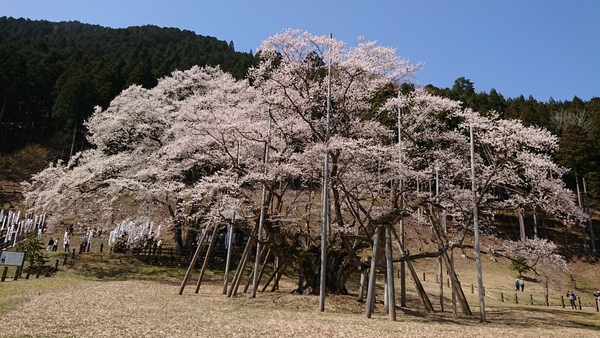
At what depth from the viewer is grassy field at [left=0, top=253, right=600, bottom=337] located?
8.79m

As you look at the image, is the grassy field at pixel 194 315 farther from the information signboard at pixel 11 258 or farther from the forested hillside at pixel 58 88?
the forested hillside at pixel 58 88

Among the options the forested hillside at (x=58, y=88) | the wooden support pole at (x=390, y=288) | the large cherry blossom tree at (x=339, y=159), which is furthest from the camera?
the forested hillside at (x=58, y=88)

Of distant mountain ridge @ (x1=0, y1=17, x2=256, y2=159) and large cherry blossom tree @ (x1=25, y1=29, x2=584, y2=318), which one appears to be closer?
large cherry blossom tree @ (x1=25, y1=29, x2=584, y2=318)

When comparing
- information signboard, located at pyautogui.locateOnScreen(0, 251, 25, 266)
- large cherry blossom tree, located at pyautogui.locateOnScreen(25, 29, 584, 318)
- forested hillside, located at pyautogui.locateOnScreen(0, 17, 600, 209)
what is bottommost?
information signboard, located at pyautogui.locateOnScreen(0, 251, 25, 266)

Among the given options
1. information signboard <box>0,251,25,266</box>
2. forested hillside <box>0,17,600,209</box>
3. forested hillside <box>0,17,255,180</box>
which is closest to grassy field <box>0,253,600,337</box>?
information signboard <box>0,251,25,266</box>

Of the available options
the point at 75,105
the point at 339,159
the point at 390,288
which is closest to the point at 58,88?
the point at 75,105

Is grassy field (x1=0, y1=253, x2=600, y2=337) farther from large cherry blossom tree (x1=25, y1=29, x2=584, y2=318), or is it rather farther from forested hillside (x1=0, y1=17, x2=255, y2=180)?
forested hillside (x1=0, y1=17, x2=255, y2=180)

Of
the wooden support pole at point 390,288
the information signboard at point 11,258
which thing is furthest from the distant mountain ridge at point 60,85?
the wooden support pole at point 390,288

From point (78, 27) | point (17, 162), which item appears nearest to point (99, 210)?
point (17, 162)

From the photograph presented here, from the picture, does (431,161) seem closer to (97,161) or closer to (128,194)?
(128,194)

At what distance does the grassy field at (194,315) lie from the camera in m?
8.79

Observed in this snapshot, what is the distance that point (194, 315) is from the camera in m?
11.1

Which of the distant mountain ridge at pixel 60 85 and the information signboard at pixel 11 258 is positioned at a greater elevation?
the distant mountain ridge at pixel 60 85

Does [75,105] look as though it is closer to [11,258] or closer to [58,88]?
[58,88]
